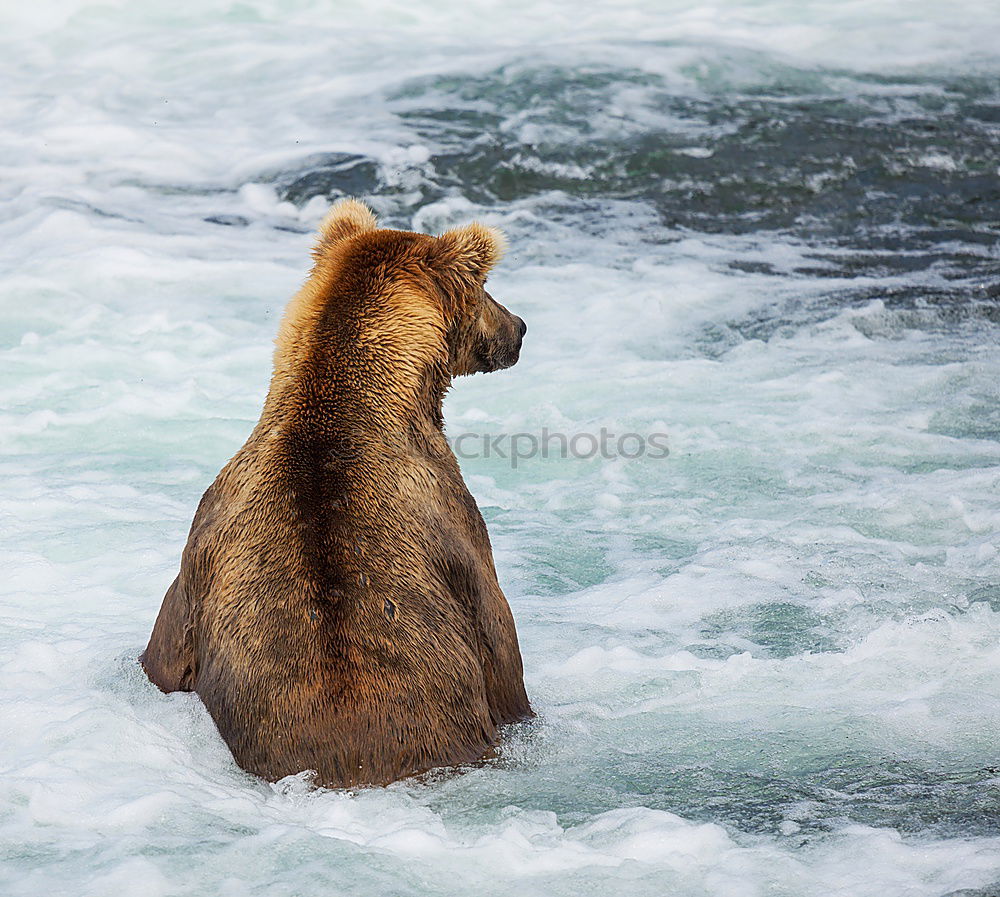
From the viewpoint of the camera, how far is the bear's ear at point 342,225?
4.35 m

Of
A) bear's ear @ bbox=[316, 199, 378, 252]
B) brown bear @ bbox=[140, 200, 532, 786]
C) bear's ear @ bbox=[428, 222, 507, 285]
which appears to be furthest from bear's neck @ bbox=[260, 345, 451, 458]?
bear's ear @ bbox=[316, 199, 378, 252]

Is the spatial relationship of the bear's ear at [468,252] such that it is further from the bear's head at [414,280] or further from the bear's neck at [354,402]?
the bear's neck at [354,402]

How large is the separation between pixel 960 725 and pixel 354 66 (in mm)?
13231

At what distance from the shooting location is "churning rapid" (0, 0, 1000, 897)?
12.0ft

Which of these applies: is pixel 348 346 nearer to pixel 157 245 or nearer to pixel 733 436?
pixel 733 436

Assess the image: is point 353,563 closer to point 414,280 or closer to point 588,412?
point 414,280

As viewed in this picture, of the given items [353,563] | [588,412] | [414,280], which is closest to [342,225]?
[414,280]

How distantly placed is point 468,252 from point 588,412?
405 centimetres

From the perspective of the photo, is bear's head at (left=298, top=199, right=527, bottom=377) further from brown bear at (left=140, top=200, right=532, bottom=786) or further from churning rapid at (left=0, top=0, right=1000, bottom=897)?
churning rapid at (left=0, top=0, right=1000, bottom=897)

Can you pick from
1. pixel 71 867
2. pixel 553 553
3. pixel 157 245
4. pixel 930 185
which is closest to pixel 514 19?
pixel 930 185

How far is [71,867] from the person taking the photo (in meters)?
3.41

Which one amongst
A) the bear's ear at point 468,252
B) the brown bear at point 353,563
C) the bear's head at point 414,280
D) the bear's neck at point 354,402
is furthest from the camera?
the bear's ear at point 468,252

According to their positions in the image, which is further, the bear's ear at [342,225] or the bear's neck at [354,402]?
the bear's ear at [342,225]

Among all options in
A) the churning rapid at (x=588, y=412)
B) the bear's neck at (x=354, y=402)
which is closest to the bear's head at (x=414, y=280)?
the bear's neck at (x=354, y=402)
